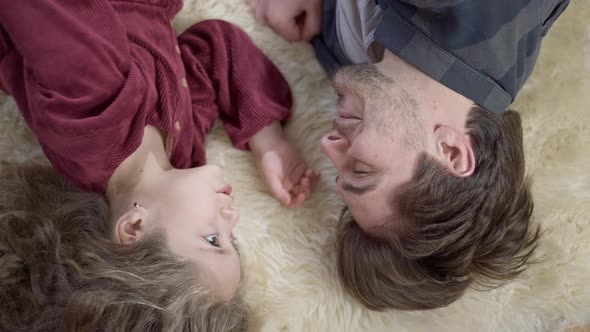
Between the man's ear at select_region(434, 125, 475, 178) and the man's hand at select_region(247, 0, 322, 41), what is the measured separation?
0.43m

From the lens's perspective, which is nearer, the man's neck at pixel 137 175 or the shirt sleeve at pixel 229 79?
the man's neck at pixel 137 175

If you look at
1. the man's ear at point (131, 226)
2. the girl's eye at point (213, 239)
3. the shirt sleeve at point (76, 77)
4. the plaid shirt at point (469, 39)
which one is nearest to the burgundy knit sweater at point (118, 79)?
the shirt sleeve at point (76, 77)

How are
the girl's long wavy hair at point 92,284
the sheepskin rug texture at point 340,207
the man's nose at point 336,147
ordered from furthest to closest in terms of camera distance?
1. the sheepskin rug texture at point 340,207
2. the man's nose at point 336,147
3. the girl's long wavy hair at point 92,284

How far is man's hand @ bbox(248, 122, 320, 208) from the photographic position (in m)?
1.21

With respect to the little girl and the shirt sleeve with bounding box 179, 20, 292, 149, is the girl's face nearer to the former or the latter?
the little girl

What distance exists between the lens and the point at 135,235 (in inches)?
37.6

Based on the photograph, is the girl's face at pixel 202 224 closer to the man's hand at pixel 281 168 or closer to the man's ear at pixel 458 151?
the man's hand at pixel 281 168

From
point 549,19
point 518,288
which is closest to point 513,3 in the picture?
point 549,19

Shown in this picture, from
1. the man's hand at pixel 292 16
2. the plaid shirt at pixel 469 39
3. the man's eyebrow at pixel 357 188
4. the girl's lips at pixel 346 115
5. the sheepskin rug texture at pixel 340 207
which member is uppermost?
the plaid shirt at pixel 469 39

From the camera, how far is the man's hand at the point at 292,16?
1239 mm

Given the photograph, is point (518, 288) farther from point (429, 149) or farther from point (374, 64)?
point (374, 64)

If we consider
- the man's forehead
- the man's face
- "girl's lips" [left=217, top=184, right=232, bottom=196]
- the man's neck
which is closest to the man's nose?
the man's face

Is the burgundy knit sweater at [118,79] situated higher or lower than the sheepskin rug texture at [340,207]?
higher

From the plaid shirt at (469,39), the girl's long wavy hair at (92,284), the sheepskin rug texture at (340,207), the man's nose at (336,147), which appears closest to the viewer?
the girl's long wavy hair at (92,284)
